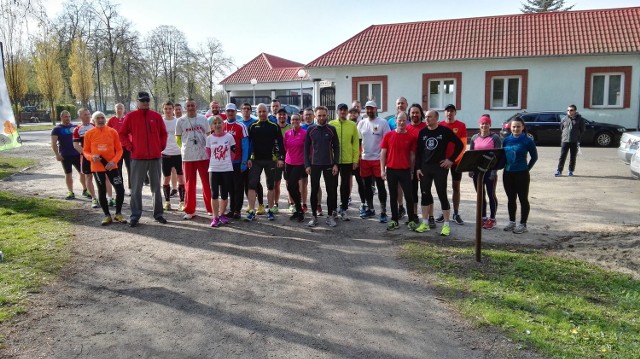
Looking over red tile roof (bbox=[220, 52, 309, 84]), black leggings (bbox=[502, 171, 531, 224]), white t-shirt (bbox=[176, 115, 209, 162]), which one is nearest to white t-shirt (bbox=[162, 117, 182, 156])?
white t-shirt (bbox=[176, 115, 209, 162])

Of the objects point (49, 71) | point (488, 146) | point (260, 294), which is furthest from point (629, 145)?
point (49, 71)

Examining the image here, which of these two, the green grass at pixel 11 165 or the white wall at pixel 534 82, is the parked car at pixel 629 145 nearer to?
the white wall at pixel 534 82

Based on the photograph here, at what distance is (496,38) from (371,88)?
7.04 m

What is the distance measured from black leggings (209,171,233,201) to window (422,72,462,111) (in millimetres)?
20402

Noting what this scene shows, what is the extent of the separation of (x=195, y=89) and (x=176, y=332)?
49483mm

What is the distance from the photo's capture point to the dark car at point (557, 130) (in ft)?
70.1

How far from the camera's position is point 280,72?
149 ft

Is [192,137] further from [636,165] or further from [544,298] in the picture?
[636,165]

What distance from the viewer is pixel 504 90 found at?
25.8 metres

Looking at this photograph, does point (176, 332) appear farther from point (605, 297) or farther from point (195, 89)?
point (195, 89)

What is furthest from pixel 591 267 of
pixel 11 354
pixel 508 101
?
pixel 508 101

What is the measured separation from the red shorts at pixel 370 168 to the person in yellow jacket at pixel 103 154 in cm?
402

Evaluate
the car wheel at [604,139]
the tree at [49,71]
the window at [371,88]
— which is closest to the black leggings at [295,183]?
the car wheel at [604,139]

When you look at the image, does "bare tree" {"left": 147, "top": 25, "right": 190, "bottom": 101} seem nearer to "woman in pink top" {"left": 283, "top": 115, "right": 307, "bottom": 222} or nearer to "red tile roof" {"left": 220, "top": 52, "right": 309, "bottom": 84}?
"red tile roof" {"left": 220, "top": 52, "right": 309, "bottom": 84}
